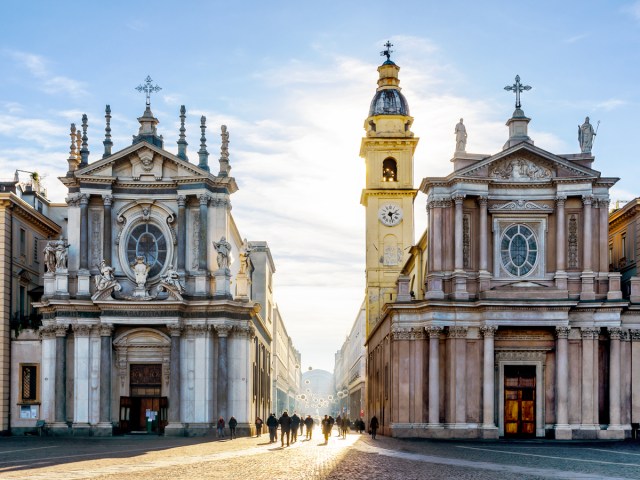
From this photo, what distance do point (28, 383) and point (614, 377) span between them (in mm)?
34063

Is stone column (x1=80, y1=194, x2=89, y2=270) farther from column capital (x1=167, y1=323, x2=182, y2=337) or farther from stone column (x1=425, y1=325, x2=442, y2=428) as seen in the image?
stone column (x1=425, y1=325, x2=442, y2=428)

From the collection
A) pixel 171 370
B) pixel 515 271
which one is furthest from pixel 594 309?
pixel 171 370

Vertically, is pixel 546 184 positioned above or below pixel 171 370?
above

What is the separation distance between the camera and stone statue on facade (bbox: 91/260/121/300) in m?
59.6

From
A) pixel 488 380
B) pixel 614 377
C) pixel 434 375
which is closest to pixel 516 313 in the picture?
pixel 488 380

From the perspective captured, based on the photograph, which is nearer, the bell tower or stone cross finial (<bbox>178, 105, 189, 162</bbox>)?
stone cross finial (<bbox>178, 105, 189, 162</bbox>)

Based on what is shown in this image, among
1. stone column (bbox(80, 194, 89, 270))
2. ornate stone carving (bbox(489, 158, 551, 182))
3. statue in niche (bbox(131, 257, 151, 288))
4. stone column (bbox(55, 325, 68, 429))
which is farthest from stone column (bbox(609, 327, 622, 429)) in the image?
stone column (bbox(55, 325, 68, 429))

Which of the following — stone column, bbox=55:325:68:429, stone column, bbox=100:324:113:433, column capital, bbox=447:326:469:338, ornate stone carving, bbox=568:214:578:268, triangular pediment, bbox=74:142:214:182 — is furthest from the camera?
triangular pediment, bbox=74:142:214:182

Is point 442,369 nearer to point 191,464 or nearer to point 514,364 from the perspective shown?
point 514,364

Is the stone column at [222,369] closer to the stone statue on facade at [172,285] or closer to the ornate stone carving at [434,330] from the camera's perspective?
the stone statue on facade at [172,285]

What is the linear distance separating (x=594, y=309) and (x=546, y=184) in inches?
293

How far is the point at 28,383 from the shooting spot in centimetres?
6262

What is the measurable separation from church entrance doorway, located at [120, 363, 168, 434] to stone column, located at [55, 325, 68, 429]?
354 cm

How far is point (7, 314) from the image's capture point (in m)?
61.9
